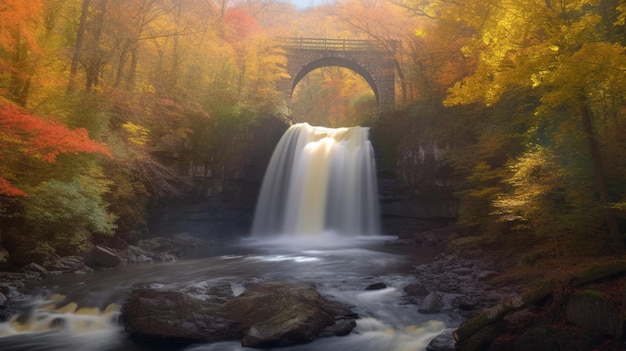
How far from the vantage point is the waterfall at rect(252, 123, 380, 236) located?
2195 centimetres

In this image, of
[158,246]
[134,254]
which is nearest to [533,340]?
[134,254]

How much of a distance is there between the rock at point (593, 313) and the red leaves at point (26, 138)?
11.1 m

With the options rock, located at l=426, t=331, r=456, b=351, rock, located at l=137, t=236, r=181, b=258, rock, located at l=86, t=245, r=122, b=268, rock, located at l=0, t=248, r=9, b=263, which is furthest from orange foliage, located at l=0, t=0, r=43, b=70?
rock, located at l=426, t=331, r=456, b=351

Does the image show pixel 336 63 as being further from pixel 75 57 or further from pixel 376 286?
pixel 376 286

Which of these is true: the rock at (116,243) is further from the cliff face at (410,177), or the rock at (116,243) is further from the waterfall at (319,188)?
the cliff face at (410,177)

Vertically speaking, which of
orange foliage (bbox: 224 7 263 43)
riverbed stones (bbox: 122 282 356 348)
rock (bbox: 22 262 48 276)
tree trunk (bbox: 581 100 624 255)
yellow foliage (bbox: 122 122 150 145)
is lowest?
riverbed stones (bbox: 122 282 356 348)

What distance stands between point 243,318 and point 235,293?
2229mm

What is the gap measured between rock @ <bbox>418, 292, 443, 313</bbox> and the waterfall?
13971 mm

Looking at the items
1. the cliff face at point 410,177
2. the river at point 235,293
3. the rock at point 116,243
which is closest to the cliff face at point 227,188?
the rock at point 116,243

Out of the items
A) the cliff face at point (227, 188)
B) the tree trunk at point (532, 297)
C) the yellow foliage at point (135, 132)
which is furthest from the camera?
the cliff face at point (227, 188)

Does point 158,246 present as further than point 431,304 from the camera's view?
Yes

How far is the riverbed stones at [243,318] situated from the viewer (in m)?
6.29

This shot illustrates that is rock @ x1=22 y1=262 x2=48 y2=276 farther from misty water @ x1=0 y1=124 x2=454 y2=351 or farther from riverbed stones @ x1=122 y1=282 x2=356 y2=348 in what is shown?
riverbed stones @ x1=122 y1=282 x2=356 y2=348

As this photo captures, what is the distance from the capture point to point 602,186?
25.3 ft
